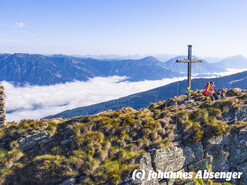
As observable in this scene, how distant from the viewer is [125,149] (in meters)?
16.1

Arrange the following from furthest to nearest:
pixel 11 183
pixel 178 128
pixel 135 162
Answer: pixel 178 128
pixel 135 162
pixel 11 183

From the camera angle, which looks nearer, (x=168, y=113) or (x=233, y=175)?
(x=233, y=175)

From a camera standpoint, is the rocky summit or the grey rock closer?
the rocky summit

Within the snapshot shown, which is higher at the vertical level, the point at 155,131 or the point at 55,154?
the point at 155,131

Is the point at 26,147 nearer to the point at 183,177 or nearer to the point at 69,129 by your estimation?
the point at 69,129

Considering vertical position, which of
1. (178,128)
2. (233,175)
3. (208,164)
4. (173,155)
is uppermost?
(178,128)

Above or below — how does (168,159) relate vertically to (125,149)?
below

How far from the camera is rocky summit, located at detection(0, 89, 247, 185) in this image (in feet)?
46.6

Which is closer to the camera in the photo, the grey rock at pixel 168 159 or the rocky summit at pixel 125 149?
the rocky summit at pixel 125 149

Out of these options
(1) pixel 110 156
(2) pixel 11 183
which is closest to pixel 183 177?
(1) pixel 110 156

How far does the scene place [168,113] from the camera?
20797mm

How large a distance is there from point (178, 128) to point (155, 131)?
2.66 m

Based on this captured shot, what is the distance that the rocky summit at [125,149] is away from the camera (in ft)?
46.6

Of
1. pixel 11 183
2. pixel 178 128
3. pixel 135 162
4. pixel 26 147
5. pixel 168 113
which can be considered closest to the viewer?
pixel 11 183
